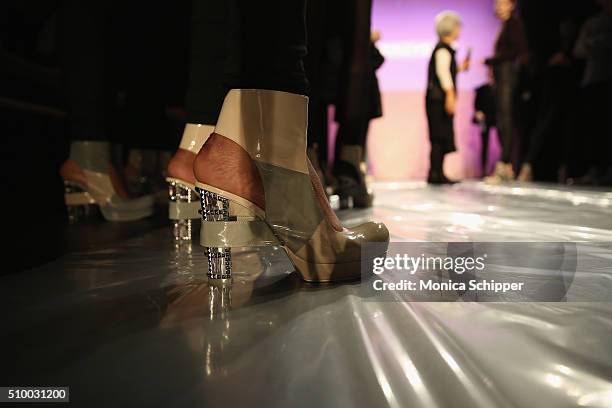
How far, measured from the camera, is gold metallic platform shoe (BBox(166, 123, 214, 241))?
0.95 metres

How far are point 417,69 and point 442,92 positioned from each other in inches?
143

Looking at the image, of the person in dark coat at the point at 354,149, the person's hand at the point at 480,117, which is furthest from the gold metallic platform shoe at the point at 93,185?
the person's hand at the point at 480,117

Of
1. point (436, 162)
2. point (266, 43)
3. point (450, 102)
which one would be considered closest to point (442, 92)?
point (450, 102)

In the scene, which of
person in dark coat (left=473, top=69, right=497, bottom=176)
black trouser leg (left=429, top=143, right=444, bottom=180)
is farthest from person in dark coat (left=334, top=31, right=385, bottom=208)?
person in dark coat (left=473, top=69, right=497, bottom=176)

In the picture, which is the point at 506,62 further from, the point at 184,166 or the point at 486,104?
the point at 184,166

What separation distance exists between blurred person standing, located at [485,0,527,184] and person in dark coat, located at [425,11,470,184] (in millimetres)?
514

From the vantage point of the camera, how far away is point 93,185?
1410 millimetres

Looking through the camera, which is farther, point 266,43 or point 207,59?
point 207,59

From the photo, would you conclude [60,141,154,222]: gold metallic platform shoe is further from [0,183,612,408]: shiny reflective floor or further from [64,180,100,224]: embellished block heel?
[0,183,612,408]: shiny reflective floor

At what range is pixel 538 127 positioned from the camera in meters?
4.50

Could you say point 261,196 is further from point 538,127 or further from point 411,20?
point 411,20

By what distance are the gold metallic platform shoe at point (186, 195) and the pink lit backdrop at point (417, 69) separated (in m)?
6.10

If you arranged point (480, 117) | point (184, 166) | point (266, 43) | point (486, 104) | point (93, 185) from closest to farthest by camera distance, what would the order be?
1. point (266, 43)
2. point (184, 166)
3. point (93, 185)
4. point (486, 104)
5. point (480, 117)

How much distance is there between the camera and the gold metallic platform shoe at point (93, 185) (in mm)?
1389
